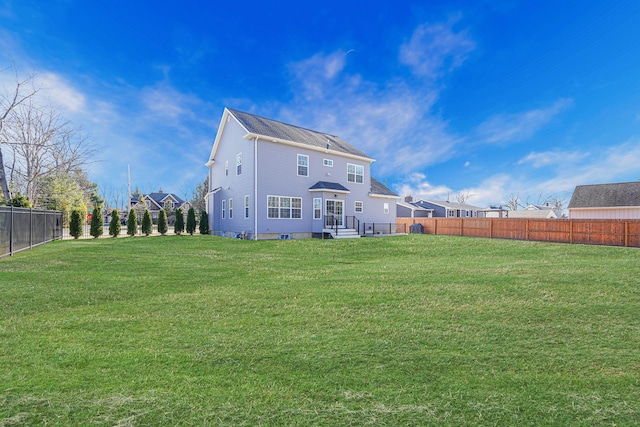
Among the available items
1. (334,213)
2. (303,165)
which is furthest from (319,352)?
(334,213)

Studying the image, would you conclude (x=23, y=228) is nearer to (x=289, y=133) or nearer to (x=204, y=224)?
(x=204, y=224)

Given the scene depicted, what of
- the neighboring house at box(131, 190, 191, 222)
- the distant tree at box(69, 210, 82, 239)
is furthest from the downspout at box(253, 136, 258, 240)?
the neighboring house at box(131, 190, 191, 222)

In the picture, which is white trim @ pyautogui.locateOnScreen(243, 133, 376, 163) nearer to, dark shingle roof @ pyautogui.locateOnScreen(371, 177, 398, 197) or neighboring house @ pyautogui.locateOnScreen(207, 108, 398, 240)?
neighboring house @ pyautogui.locateOnScreen(207, 108, 398, 240)

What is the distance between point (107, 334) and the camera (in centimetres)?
372

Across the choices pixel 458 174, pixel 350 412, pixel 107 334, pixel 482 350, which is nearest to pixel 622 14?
pixel 482 350

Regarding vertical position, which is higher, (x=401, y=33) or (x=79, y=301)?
(x=401, y=33)

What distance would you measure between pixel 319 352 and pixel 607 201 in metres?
34.7

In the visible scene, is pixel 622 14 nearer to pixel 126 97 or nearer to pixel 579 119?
pixel 579 119

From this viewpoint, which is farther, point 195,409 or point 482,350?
point 482,350

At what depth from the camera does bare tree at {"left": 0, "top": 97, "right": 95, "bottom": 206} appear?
2044 cm

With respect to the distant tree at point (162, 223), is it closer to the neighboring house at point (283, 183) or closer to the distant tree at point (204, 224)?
the distant tree at point (204, 224)

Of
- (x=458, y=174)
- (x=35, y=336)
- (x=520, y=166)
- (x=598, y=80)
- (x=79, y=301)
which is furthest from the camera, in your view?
(x=458, y=174)

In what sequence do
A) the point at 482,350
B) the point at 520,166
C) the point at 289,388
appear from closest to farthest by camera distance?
the point at 289,388 < the point at 482,350 < the point at 520,166

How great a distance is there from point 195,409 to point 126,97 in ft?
86.8
